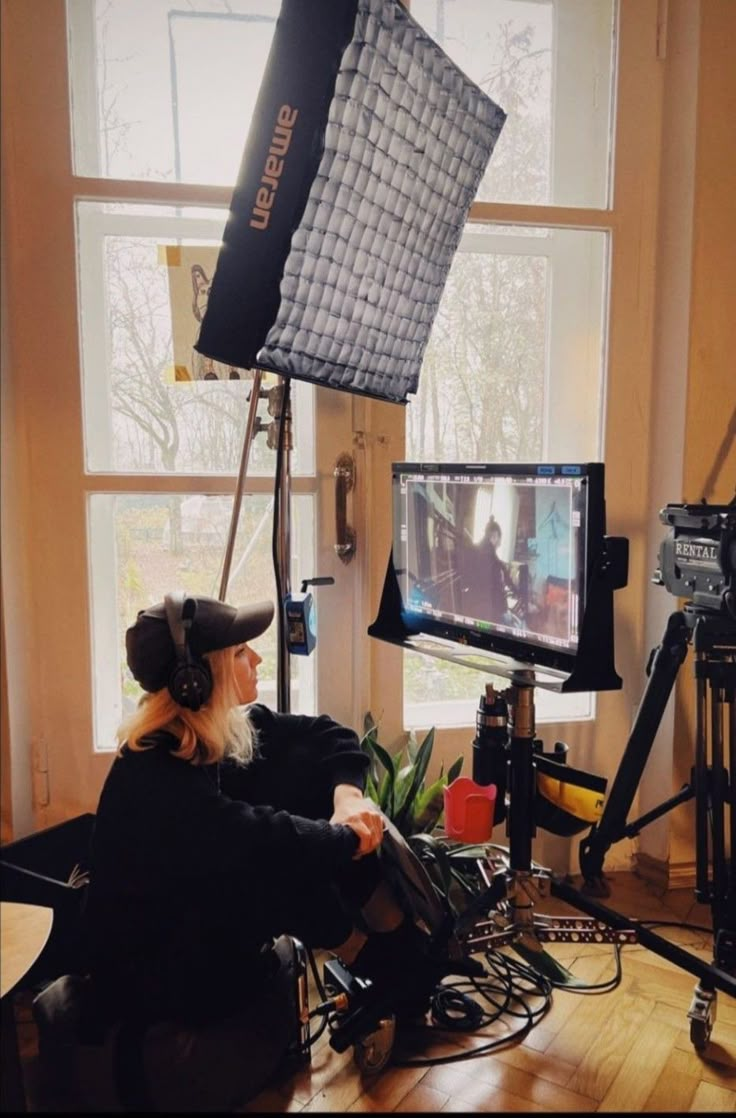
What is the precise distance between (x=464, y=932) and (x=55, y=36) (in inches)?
74.2

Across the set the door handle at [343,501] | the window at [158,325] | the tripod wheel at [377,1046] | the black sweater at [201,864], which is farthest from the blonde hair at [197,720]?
the door handle at [343,501]

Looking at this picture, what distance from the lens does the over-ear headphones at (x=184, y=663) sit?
3.42 feet

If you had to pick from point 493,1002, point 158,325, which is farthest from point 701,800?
point 158,325

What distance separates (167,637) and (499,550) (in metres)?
0.68

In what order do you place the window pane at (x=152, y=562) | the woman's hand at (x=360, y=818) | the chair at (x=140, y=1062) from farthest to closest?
the window pane at (x=152, y=562), the woman's hand at (x=360, y=818), the chair at (x=140, y=1062)

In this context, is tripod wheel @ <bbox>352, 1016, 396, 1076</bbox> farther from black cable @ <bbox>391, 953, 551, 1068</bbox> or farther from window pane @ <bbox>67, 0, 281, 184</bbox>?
window pane @ <bbox>67, 0, 281, 184</bbox>

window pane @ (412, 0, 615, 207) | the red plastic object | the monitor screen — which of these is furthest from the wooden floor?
window pane @ (412, 0, 615, 207)

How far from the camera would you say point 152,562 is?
1.89 m

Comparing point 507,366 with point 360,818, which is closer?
point 360,818

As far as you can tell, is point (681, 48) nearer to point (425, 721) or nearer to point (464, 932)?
point (425, 721)

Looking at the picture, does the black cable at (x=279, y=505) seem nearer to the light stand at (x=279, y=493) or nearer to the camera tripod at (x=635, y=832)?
the light stand at (x=279, y=493)

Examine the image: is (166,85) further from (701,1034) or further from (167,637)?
(701,1034)

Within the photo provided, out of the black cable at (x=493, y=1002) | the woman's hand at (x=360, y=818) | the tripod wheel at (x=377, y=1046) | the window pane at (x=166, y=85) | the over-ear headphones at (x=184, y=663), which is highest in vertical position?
the window pane at (x=166, y=85)

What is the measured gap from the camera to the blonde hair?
1109 mm
